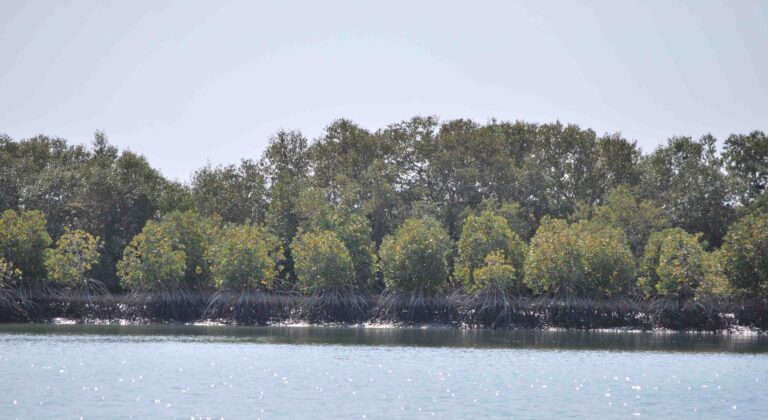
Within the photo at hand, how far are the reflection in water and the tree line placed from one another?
3.28 meters

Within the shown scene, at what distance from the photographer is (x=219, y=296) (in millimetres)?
68062

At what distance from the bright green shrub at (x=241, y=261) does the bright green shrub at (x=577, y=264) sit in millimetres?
16059

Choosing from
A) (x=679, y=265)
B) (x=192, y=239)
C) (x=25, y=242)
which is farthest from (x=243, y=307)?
(x=679, y=265)

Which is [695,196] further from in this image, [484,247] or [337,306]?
[337,306]

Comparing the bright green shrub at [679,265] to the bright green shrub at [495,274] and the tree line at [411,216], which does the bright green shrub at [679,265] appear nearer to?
the tree line at [411,216]

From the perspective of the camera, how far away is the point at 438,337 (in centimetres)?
5759

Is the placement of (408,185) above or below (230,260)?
above

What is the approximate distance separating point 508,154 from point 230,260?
2354cm

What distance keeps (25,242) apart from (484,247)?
27.6 meters

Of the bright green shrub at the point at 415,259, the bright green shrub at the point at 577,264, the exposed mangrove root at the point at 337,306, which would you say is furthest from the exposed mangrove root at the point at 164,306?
the bright green shrub at the point at 577,264

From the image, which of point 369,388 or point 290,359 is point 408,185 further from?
point 369,388

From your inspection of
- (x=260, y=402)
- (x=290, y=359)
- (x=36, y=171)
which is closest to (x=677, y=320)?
(x=290, y=359)

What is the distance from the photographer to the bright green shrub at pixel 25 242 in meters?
65.7

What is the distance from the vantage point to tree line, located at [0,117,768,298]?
63.8 meters
